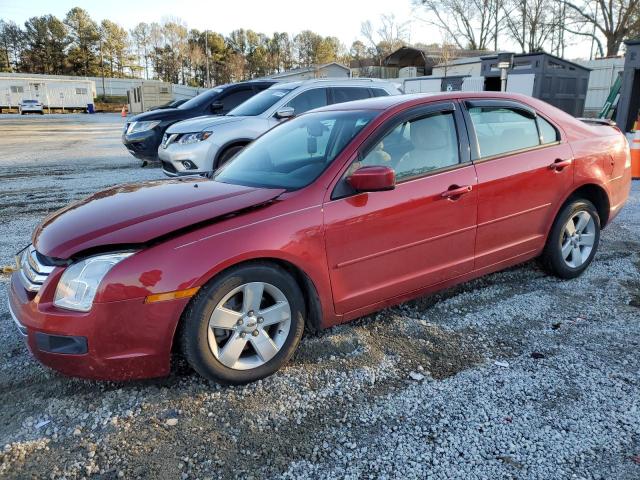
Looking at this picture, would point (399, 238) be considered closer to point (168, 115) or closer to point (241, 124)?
point (241, 124)

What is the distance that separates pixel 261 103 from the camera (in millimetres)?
8438

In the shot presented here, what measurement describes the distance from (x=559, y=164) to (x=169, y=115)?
8.30m

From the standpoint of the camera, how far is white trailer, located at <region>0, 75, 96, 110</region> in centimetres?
5503

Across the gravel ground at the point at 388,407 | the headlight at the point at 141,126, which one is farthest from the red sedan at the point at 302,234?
the headlight at the point at 141,126

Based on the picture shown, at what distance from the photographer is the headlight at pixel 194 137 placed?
25.4 feet

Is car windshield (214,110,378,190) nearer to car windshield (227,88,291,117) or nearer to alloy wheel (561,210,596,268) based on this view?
alloy wheel (561,210,596,268)

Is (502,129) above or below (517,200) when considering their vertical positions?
above

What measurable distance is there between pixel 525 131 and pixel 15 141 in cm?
1991

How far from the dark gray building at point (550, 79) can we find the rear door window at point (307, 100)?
12102 mm

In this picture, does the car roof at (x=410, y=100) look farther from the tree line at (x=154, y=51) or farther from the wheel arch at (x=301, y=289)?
the tree line at (x=154, y=51)

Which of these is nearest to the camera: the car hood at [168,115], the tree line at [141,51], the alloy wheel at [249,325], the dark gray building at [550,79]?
the alloy wheel at [249,325]

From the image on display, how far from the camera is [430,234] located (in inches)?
134

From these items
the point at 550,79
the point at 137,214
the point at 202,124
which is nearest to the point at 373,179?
the point at 137,214

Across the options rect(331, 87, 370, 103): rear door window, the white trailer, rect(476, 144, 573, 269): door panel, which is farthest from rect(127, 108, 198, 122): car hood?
the white trailer
